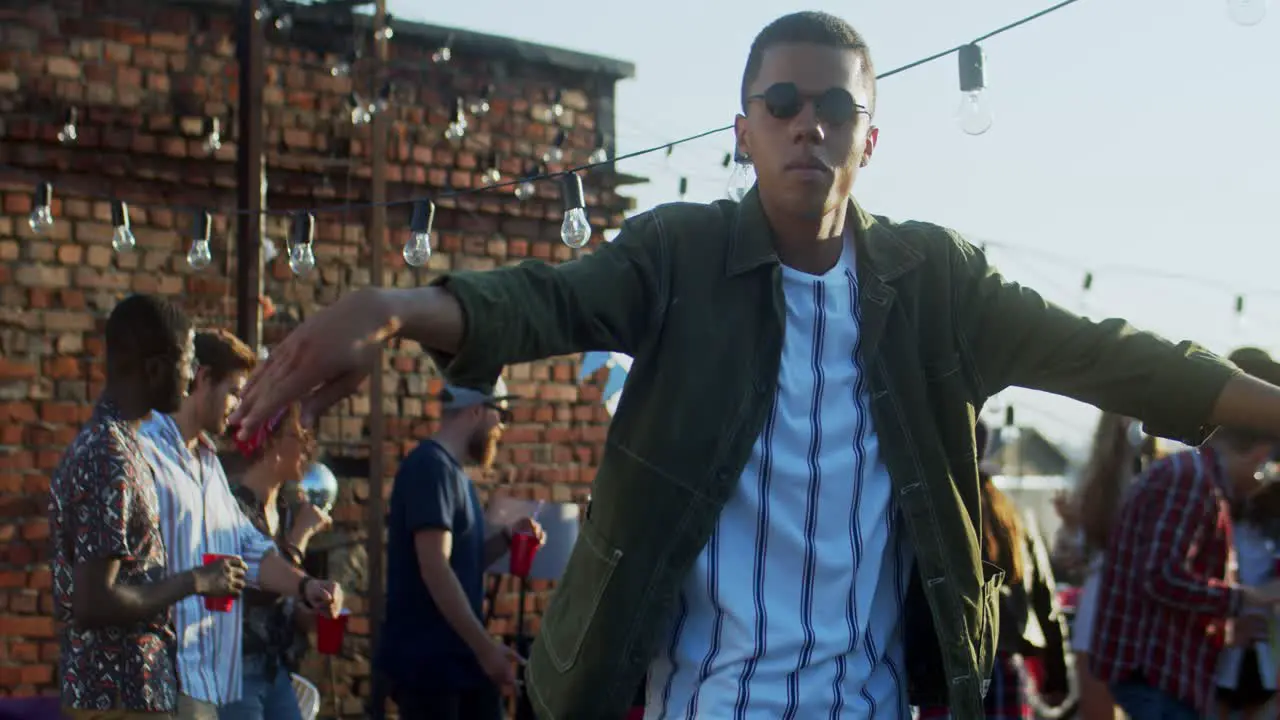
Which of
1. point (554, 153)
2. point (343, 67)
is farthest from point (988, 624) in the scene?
point (554, 153)

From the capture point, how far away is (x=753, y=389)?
2.35 m

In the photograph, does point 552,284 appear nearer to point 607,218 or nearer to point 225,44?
point 225,44

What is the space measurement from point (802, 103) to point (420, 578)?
3947mm

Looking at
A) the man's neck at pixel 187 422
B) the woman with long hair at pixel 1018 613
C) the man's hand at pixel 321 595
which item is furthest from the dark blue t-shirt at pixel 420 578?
the woman with long hair at pixel 1018 613

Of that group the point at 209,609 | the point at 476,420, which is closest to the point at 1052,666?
the point at 476,420

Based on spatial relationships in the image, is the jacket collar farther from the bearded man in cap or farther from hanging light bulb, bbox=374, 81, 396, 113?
hanging light bulb, bbox=374, 81, 396, 113

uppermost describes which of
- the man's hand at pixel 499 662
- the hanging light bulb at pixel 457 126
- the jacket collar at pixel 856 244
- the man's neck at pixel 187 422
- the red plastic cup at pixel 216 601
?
the hanging light bulb at pixel 457 126

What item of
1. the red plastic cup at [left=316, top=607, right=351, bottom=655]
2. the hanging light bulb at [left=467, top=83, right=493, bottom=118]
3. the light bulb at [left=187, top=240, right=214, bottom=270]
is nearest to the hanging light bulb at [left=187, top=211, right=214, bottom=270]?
the light bulb at [left=187, top=240, right=214, bottom=270]

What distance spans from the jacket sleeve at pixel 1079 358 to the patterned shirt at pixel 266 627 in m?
3.31

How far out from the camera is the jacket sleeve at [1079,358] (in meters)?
2.47

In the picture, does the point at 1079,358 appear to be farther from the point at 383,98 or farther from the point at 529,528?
the point at 383,98

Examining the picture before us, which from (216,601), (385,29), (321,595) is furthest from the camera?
(385,29)

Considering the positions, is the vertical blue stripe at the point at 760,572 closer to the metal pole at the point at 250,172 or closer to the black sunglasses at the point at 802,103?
the black sunglasses at the point at 802,103

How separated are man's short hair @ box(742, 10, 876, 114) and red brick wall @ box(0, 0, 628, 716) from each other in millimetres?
6138
